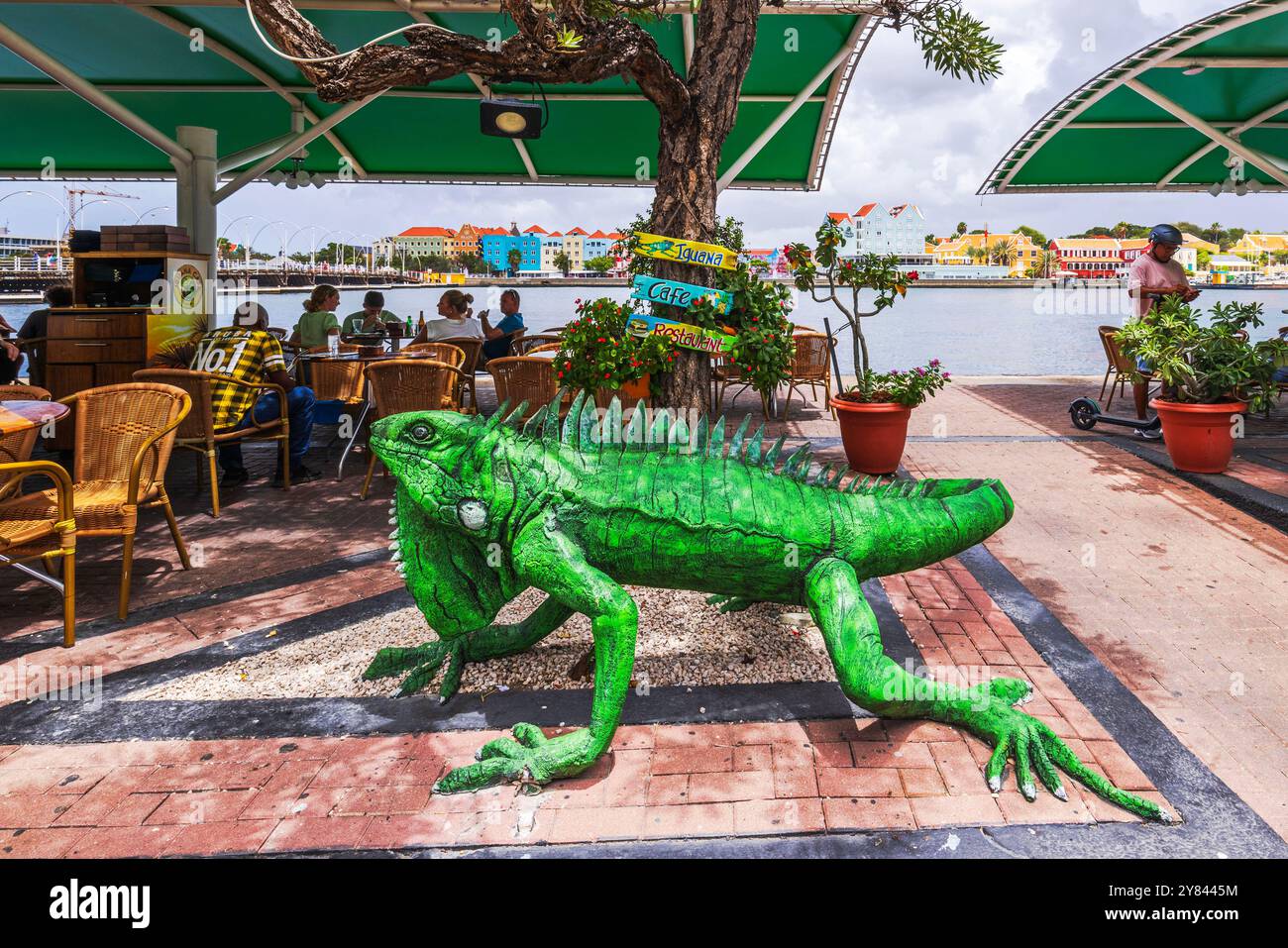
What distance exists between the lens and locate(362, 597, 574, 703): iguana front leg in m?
3.26

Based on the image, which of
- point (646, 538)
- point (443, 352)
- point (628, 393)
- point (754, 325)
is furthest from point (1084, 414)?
point (646, 538)

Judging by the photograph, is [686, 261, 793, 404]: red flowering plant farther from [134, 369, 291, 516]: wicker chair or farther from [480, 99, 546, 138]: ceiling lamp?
[134, 369, 291, 516]: wicker chair

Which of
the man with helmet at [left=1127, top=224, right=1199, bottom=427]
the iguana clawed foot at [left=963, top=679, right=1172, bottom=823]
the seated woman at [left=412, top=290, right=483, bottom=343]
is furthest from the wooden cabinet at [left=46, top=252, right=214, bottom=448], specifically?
the man with helmet at [left=1127, top=224, right=1199, bottom=427]

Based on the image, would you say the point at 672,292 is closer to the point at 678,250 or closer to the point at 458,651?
the point at 678,250

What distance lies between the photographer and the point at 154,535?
219 inches

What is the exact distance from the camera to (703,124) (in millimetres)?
4914

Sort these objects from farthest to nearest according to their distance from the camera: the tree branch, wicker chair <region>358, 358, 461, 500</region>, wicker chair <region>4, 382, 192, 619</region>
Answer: wicker chair <region>358, 358, 461, 500</region> < wicker chair <region>4, 382, 192, 619</region> < the tree branch

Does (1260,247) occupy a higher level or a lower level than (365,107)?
higher

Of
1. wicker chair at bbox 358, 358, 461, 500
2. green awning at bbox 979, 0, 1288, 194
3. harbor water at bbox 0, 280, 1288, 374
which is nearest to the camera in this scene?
wicker chair at bbox 358, 358, 461, 500

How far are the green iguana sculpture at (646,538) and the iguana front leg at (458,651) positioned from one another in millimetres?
343

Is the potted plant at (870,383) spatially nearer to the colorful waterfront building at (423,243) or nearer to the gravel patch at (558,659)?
the gravel patch at (558,659)

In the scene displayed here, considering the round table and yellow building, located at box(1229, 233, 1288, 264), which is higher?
yellow building, located at box(1229, 233, 1288, 264)

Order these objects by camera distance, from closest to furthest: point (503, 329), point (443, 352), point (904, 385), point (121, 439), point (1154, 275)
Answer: point (121, 439)
point (904, 385)
point (443, 352)
point (1154, 275)
point (503, 329)

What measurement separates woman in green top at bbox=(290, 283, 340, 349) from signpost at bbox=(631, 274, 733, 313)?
5.38 meters
